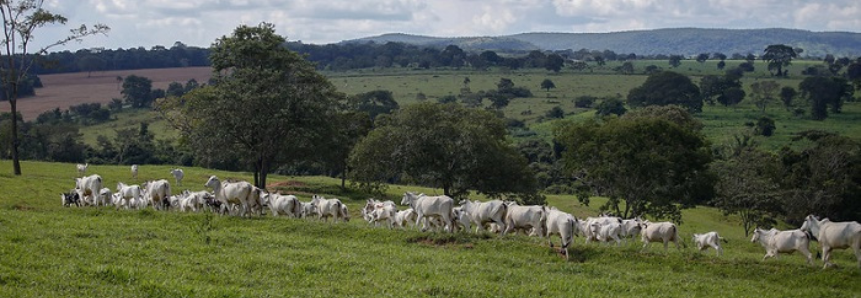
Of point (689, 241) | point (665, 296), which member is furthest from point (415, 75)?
point (665, 296)

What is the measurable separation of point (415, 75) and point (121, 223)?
15006cm

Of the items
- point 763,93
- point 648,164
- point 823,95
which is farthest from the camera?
point 763,93

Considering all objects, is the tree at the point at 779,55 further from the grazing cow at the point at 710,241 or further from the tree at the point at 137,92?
the grazing cow at the point at 710,241

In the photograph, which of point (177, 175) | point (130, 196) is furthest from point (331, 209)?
point (177, 175)

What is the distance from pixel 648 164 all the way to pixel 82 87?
110m

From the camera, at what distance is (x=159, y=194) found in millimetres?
26797

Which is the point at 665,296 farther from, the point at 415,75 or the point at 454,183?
the point at 415,75

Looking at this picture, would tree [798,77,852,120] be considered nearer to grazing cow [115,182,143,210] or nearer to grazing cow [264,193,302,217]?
grazing cow [264,193,302,217]

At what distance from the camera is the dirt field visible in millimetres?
107650

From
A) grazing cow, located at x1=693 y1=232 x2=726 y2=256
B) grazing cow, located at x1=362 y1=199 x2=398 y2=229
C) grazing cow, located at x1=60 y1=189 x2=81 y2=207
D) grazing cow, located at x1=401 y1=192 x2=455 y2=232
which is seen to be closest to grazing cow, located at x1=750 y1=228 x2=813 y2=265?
grazing cow, located at x1=693 y1=232 x2=726 y2=256

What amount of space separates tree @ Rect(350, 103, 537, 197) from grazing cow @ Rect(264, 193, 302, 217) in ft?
46.1

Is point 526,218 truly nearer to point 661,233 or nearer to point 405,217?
point 661,233

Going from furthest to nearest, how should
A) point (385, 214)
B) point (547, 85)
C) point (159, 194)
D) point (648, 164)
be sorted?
1. point (547, 85)
2. point (648, 164)
3. point (159, 194)
4. point (385, 214)

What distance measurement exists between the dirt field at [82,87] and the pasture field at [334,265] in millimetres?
88858
